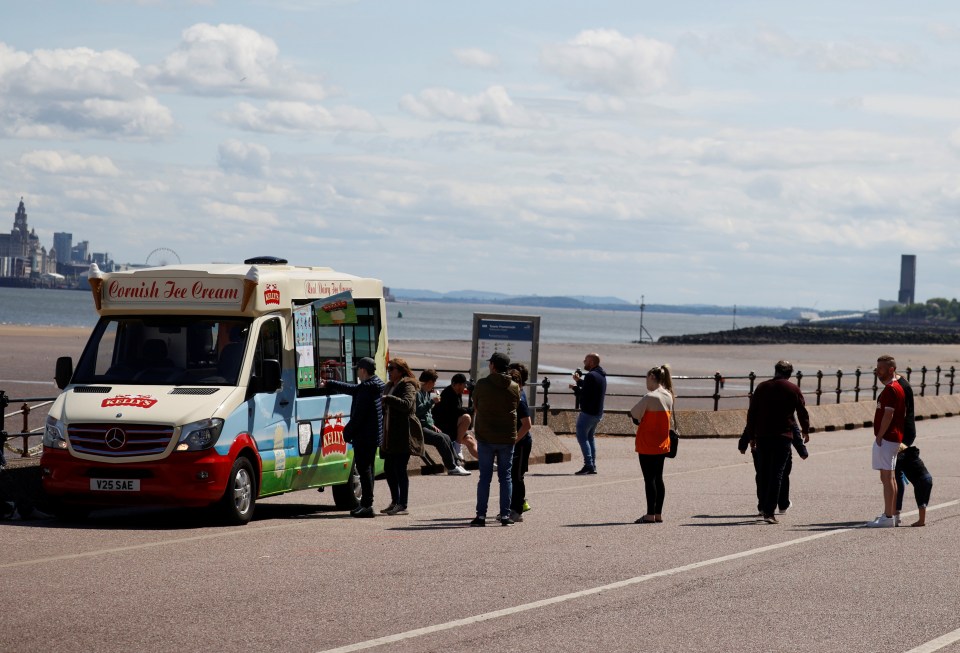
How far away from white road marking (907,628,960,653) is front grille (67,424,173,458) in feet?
25.2

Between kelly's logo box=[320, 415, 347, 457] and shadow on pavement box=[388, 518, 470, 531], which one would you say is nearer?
shadow on pavement box=[388, 518, 470, 531]

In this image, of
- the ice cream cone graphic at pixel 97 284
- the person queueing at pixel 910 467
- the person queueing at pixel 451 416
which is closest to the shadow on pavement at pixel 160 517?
the ice cream cone graphic at pixel 97 284

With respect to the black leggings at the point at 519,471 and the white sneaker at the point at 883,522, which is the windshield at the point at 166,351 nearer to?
the black leggings at the point at 519,471

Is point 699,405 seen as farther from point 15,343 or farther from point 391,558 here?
point 15,343

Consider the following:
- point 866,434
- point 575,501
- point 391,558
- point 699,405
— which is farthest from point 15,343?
point 391,558

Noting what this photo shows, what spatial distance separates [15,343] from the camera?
74.2 m

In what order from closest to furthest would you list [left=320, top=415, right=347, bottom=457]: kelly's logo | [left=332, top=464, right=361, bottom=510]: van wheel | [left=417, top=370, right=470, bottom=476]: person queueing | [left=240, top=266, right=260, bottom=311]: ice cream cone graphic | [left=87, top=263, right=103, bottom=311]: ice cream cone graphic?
1. [left=240, top=266, right=260, bottom=311]: ice cream cone graphic
2. [left=87, top=263, right=103, bottom=311]: ice cream cone graphic
3. [left=320, top=415, right=347, bottom=457]: kelly's logo
4. [left=332, top=464, right=361, bottom=510]: van wheel
5. [left=417, top=370, right=470, bottom=476]: person queueing

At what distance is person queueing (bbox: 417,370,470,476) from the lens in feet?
66.3

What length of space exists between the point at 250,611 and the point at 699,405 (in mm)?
37123

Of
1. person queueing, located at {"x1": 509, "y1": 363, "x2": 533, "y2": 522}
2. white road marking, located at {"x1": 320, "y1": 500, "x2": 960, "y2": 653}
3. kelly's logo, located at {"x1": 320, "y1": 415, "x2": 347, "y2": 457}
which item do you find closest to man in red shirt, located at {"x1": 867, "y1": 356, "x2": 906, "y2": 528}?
white road marking, located at {"x1": 320, "y1": 500, "x2": 960, "y2": 653}

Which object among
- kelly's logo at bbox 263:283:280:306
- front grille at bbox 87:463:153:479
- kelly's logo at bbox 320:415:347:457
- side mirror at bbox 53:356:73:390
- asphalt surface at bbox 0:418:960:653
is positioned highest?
kelly's logo at bbox 263:283:280:306

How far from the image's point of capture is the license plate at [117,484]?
1370cm

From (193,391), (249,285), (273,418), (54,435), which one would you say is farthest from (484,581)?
(54,435)

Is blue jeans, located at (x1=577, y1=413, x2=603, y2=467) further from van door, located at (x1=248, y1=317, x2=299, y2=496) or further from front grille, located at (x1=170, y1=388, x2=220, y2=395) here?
front grille, located at (x1=170, y1=388, x2=220, y2=395)
